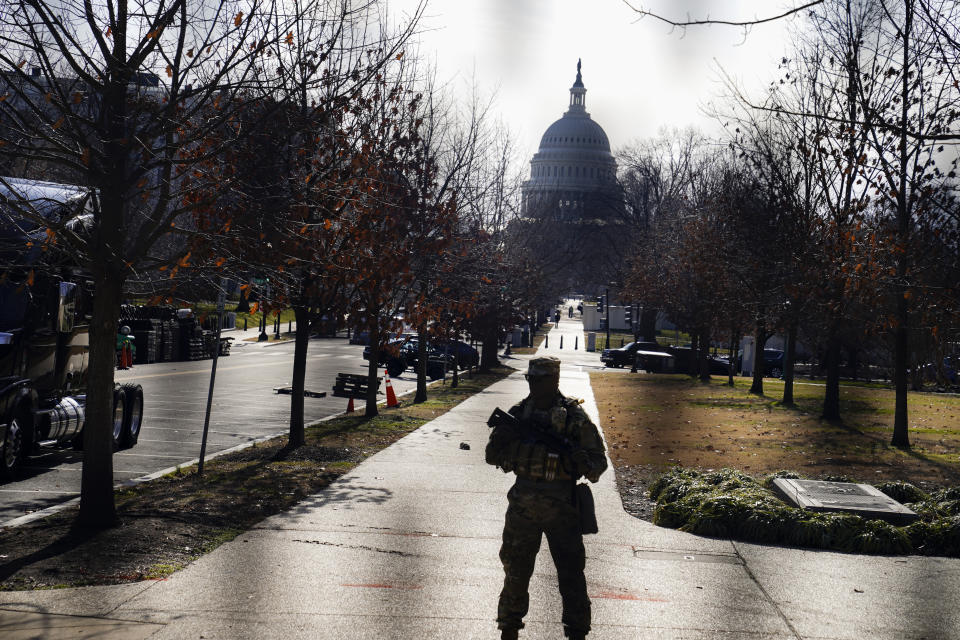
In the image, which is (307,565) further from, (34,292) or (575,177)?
(575,177)

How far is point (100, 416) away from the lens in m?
9.22

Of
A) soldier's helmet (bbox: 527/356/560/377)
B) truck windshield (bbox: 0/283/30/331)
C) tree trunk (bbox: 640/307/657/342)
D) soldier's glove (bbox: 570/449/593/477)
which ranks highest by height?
tree trunk (bbox: 640/307/657/342)

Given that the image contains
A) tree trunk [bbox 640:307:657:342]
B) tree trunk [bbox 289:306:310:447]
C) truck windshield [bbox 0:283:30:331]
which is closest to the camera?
truck windshield [bbox 0:283:30:331]

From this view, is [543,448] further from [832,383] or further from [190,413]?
[832,383]

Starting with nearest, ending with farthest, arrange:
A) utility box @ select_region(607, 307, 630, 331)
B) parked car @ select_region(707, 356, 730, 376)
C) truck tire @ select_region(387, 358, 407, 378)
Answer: truck tire @ select_region(387, 358, 407, 378) → parked car @ select_region(707, 356, 730, 376) → utility box @ select_region(607, 307, 630, 331)

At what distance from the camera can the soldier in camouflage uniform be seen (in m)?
5.96

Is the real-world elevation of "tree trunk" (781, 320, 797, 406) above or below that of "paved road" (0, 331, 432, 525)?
above

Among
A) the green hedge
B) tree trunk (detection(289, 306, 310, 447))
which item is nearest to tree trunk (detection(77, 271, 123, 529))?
the green hedge

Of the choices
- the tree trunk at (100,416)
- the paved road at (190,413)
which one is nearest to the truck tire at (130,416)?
the paved road at (190,413)

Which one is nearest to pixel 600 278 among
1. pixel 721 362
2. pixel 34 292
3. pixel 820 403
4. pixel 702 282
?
pixel 721 362

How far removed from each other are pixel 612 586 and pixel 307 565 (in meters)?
2.36

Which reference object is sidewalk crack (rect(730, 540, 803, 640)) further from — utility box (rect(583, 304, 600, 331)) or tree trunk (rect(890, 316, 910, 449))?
utility box (rect(583, 304, 600, 331))

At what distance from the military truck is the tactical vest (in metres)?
6.91

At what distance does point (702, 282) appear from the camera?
38969mm
